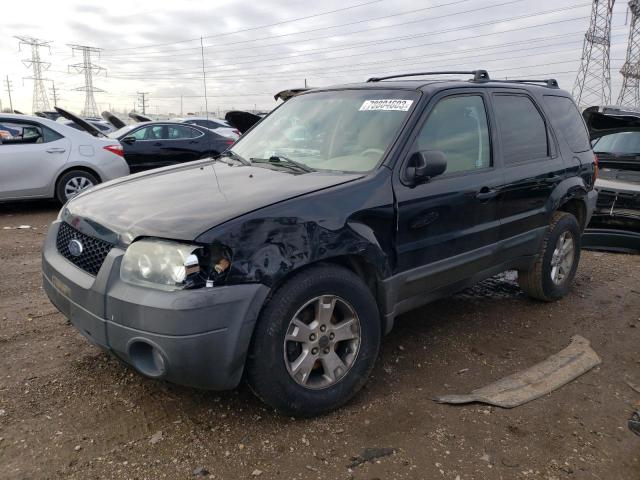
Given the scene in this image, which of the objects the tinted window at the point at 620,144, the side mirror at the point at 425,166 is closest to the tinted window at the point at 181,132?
the tinted window at the point at 620,144

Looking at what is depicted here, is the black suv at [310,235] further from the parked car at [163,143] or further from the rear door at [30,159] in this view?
the parked car at [163,143]

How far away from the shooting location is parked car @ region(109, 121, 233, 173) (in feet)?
34.8

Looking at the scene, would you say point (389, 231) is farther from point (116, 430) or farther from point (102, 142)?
point (102, 142)

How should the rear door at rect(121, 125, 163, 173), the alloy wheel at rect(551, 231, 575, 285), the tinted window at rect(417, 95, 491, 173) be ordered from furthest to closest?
the rear door at rect(121, 125, 163, 173)
the alloy wheel at rect(551, 231, 575, 285)
the tinted window at rect(417, 95, 491, 173)

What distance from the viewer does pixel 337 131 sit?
353 cm

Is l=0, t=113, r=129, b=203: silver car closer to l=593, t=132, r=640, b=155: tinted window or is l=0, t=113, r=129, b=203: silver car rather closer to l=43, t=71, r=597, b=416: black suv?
l=43, t=71, r=597, b=416: black suv

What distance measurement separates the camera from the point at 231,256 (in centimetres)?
244

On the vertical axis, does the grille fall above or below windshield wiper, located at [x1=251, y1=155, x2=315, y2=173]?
below

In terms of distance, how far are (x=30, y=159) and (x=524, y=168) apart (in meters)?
6.77

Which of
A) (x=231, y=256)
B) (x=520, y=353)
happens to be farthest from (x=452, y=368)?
(x=231, y=256)

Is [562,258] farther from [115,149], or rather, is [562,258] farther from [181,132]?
[181,132]

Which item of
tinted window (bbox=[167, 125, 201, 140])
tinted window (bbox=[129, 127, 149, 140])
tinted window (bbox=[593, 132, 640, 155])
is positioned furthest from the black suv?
tinted window (bbox=[167, 125, 201, 140])

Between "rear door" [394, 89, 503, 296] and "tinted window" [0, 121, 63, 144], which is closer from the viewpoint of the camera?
"rear door" [394, 89, 503, 296]

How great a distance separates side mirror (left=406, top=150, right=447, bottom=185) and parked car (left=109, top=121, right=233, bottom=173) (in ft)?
27.7
